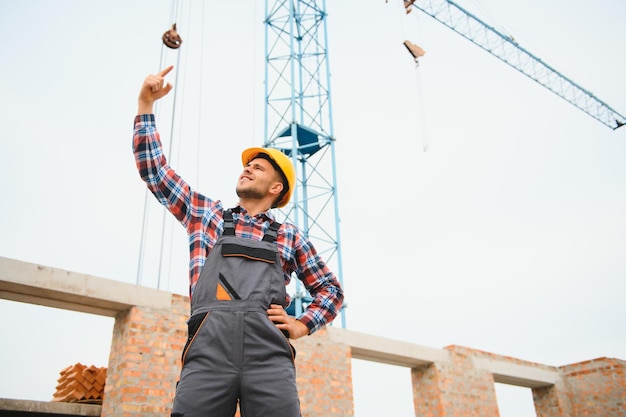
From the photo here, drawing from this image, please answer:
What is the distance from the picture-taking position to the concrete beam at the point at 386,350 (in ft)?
28.5

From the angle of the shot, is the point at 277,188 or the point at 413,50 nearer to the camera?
the point at 277,188

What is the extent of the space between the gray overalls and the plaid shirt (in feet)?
0.44

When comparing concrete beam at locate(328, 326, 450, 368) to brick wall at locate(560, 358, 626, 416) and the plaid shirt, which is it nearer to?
brick wall at locate(560, 358, 626, 416)

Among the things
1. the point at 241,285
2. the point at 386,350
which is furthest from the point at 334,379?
the point at 241,285

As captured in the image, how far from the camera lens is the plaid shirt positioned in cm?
212

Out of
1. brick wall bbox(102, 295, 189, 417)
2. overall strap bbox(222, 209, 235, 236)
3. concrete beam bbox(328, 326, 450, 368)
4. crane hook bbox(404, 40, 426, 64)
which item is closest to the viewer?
overall strap bbox(222, 209, 235, 236)

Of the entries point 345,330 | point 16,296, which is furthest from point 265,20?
point 16,296

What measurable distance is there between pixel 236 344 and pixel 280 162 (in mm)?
871

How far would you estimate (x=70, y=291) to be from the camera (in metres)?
5.99

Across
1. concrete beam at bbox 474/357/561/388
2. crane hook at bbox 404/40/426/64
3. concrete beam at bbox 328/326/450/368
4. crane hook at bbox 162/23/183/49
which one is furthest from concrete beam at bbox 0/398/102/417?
crane hook at bbox 404/40/426/64

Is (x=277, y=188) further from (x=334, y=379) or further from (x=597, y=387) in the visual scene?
(x=597, y=387)

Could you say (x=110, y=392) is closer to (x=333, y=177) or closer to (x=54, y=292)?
(x=54, y=292)

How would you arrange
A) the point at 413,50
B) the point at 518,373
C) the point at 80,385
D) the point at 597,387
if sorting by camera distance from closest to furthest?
the point at 80,385 → the point at 518,373 → the point at 597,387 → the point at 413,50

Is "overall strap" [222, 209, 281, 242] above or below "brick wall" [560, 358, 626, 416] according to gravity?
below
